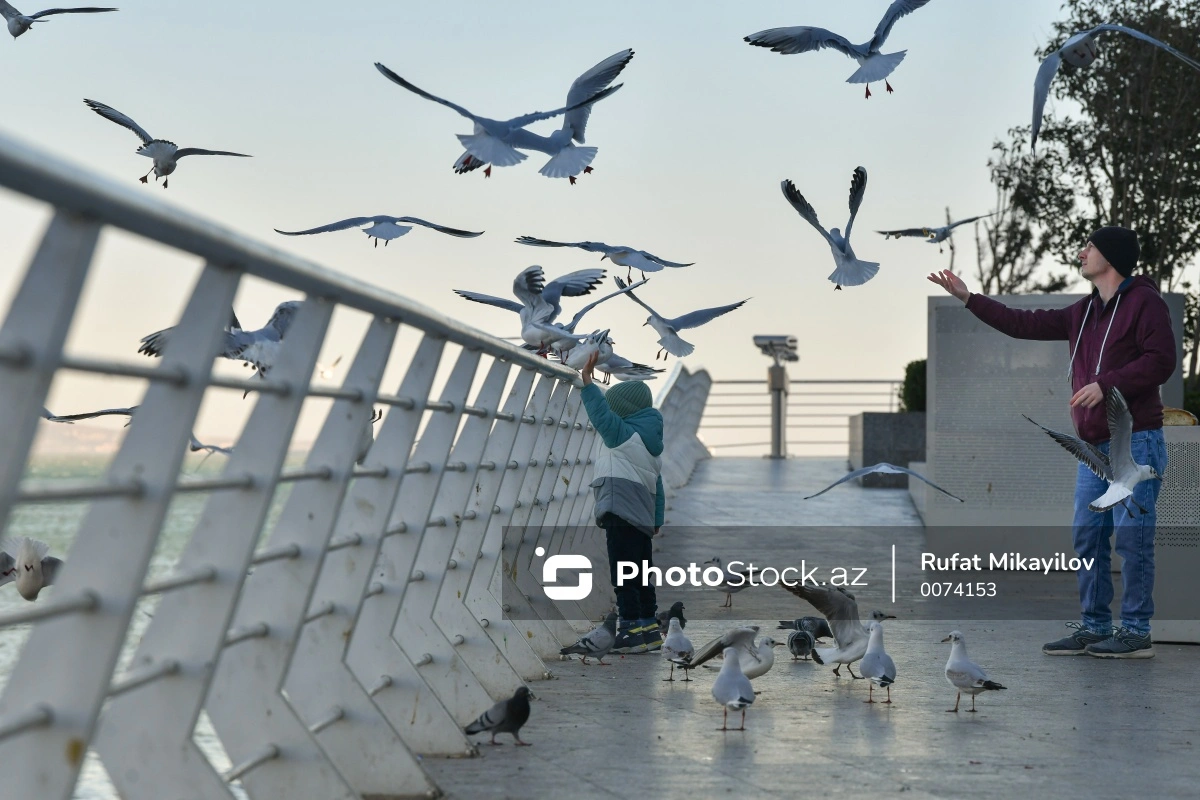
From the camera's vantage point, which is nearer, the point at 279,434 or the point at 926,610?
the point at 279,434

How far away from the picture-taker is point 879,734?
5.12 metres

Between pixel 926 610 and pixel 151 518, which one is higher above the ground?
pixel 151 518

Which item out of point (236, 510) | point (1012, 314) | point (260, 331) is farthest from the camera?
point (1012, 314)

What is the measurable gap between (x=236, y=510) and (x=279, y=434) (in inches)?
6.7

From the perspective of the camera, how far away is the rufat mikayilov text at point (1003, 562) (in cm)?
1317

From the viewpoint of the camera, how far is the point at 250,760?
3.28 metres

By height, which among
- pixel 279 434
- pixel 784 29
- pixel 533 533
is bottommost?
pixel 533 533

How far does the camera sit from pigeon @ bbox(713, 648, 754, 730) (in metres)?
5.11

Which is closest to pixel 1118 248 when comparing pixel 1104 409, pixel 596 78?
pixel 1104 409

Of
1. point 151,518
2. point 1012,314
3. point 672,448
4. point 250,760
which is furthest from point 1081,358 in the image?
point 672,448

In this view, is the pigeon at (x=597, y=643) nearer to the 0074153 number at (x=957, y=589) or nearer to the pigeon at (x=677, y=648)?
the pigeon at (x=677, y=648)

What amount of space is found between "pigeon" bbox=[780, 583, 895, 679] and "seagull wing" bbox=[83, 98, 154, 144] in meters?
7.68

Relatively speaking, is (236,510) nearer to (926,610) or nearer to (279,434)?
(279,434)

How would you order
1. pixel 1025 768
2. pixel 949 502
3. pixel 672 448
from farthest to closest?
pixel 672 448 → pixel 949 502 → pixel 1025 768
